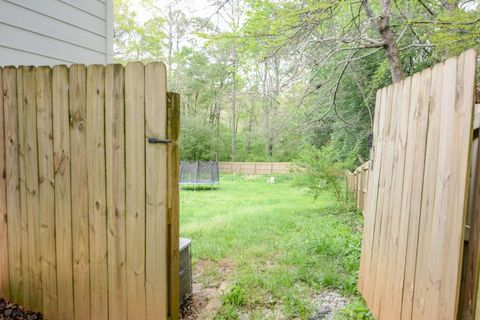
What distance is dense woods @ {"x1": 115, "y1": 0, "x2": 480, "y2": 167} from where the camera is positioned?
4.00 metres

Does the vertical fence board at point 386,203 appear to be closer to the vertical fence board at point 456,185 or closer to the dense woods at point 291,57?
the vertical fence board at point 456,185

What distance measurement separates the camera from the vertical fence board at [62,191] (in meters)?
1.88

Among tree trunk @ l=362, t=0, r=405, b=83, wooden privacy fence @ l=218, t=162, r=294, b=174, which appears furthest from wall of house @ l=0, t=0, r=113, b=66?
wooden privacy fence @ l=218, t=162, r=294, b=174

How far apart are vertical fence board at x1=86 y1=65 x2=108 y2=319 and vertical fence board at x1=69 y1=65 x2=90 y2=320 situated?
0.10ft

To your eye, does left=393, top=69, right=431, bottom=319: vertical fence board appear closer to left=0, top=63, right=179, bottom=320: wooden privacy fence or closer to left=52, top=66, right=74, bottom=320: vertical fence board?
left=0, top=63, right=179, bottom=320: wooden privacy fence

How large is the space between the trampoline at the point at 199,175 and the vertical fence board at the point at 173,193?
32.9 ft

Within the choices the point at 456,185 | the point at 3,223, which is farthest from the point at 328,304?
the point at 3,223

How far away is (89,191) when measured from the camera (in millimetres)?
1842

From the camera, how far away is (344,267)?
3.20 metres

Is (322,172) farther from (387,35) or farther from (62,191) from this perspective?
(62,191)

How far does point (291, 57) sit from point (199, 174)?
796cm

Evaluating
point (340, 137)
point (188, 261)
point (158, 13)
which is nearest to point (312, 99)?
point (340, 137)

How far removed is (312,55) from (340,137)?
6.18m

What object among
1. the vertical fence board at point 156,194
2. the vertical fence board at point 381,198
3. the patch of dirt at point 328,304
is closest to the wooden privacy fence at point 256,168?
the patch of dirt at point 328,304
